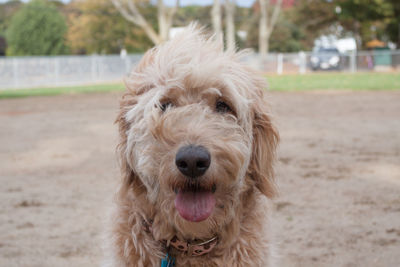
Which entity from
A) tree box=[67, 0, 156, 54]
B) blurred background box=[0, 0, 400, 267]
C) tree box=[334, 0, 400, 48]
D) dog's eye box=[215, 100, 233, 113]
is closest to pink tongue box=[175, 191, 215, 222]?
dog's eye box=[215, 100, 233, 113]

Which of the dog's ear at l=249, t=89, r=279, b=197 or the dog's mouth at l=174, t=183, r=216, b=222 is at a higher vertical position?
the dog's ear at l=249, t=89, r=279, b=197

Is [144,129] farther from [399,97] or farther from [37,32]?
[37,32]

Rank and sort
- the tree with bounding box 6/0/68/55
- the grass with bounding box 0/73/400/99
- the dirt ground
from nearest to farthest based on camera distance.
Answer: the dirt ground < the grass with bounding box 0/73/400/99 < the tree with bounding box 6/0/68/55

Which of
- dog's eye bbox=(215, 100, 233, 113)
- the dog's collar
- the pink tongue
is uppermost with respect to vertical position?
dog's eye bbox=(215, 100, 233, 113)

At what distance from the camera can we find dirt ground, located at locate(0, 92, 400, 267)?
13.5 ft

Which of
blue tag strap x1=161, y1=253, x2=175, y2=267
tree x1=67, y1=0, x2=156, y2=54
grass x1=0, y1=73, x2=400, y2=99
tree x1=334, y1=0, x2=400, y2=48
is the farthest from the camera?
tree x1=67, y1=0, x2=156, y2=54

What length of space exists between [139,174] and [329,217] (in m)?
2.82

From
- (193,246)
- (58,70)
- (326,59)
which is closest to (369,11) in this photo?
(326,59)

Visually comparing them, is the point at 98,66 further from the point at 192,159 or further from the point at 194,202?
the point at 192,159

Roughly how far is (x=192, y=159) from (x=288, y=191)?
3653mm

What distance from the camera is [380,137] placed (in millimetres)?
8914

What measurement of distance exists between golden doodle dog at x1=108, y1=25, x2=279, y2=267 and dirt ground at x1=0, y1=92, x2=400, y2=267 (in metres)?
0.80

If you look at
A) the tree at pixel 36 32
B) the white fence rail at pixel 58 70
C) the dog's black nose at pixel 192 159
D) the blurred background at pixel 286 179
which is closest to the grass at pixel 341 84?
the blurred background at pixel 286 179

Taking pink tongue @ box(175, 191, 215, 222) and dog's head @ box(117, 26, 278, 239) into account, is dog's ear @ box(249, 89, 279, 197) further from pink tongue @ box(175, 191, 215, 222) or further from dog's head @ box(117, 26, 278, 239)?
pink tongue @ box(175, 191, 215, 222)
